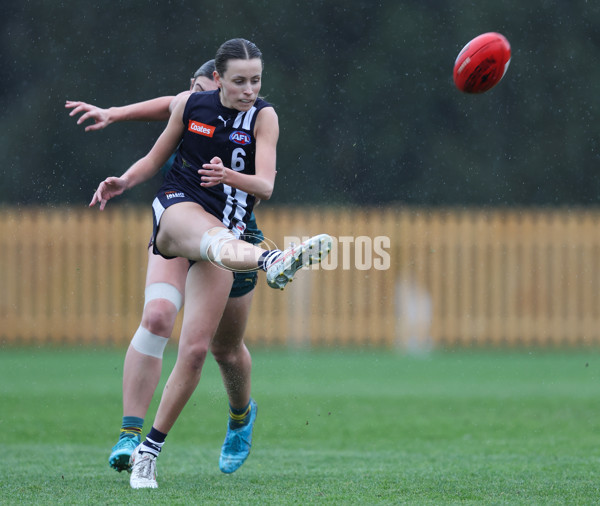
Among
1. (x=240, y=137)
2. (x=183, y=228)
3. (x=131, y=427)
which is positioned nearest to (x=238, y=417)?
(x=131, y=427)

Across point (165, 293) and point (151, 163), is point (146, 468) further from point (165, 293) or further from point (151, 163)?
point (151, 163)

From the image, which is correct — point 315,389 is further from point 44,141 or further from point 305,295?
point 44,141

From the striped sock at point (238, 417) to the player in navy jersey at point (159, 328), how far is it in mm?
102

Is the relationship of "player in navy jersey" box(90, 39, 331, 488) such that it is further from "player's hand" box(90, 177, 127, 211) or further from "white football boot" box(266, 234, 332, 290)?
"white football boot" box(266, 234, 332, 290)

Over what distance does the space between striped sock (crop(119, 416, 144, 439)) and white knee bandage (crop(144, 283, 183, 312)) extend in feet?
1.87

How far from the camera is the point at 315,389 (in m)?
9.93

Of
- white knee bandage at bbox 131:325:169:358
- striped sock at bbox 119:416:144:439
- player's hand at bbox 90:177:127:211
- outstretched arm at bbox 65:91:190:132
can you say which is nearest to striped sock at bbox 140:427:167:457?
striped sock at bbox 119:416:144:439

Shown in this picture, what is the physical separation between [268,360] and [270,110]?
339 inches

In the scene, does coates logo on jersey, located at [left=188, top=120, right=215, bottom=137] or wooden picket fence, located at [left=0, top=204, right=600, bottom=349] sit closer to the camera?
coates logo on jersey, located at [left=188, top=120, right=215, bottom=137]

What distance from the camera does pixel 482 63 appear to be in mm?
5457

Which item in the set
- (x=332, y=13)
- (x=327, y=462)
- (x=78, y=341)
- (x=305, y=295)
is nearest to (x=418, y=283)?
(x=305, y=295)

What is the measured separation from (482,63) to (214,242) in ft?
6.19

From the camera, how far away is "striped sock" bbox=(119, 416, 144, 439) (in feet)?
16.0

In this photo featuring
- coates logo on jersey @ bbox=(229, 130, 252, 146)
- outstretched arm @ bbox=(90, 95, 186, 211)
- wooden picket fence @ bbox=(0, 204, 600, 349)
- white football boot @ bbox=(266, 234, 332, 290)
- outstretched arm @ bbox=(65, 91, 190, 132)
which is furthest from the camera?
wooden picket fence @ bbox=(0, 204, 600, 349)
